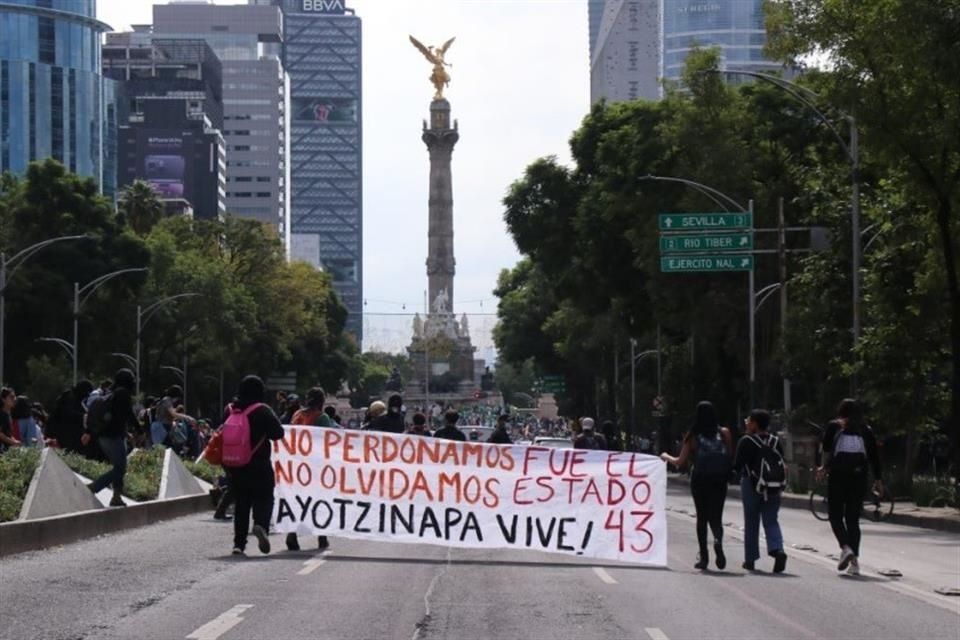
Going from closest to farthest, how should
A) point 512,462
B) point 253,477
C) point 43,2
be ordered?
point 253,477, point 512,462, point 43,2

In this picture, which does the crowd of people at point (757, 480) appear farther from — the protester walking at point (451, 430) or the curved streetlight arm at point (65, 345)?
the curved streetlight arm at point (65, 345)

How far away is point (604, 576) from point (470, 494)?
2556 millimetres

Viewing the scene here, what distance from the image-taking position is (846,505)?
61.9 ft

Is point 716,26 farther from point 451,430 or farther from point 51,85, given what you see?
point 451,430

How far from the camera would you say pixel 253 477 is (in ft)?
60.1

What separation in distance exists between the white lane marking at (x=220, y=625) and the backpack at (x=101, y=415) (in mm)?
8646

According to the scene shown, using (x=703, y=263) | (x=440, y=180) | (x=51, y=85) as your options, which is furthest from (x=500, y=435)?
(x=51, y=85)

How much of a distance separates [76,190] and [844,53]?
47.8 meters

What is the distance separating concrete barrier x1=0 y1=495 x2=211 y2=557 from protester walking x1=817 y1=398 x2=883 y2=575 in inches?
329

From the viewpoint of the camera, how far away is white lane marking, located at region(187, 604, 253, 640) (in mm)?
12115

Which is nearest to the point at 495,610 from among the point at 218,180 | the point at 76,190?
the point at 76,190

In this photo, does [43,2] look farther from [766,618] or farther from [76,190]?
[766,618]

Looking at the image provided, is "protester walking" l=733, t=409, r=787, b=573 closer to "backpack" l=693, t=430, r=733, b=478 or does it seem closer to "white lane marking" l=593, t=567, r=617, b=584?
"backpack" l=693, t=430, r=733, b=478


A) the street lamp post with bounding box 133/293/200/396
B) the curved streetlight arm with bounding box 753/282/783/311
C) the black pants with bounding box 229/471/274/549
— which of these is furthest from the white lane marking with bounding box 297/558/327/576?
the street lamp post with bounding box 133/293/200/396
